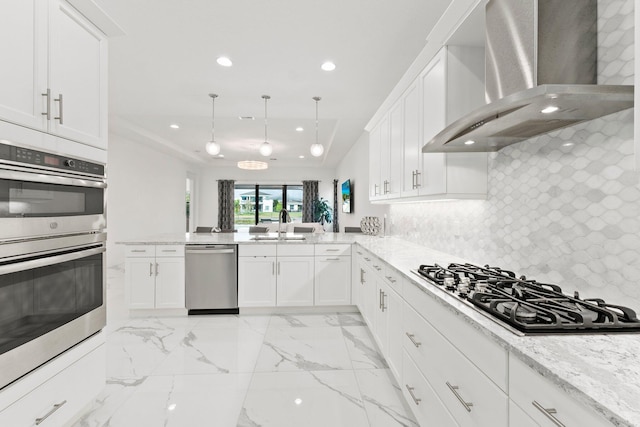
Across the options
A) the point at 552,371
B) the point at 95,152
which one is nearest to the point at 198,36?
the point at 95,152

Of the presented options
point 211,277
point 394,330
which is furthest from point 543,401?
point 211,277

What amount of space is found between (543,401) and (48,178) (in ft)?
6.42

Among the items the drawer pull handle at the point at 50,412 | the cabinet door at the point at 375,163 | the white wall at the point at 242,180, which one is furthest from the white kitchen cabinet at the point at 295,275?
the white wall at the point at 242,180

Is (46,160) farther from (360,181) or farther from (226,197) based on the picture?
(226,197)

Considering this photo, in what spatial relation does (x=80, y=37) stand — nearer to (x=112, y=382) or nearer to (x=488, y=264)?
(x=112, y=382)

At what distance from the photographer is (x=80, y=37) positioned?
5.17 feet

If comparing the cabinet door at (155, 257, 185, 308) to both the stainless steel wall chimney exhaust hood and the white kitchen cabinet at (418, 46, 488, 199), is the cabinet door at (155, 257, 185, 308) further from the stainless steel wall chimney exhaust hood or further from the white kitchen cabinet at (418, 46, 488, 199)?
the stainless steel wall chimney exhaust hood

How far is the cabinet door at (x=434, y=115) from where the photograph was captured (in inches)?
78.8

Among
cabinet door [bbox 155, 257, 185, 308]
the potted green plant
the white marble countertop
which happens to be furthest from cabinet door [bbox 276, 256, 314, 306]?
the potted green plant

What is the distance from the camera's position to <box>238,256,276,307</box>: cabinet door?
3455 millimetres

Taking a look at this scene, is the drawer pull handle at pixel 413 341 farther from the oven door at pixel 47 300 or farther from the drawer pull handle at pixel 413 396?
the oven door at pixel 47 300

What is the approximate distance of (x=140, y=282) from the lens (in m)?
3.35

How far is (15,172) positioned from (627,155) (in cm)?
234

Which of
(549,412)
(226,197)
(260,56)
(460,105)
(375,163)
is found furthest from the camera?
(226,197)
